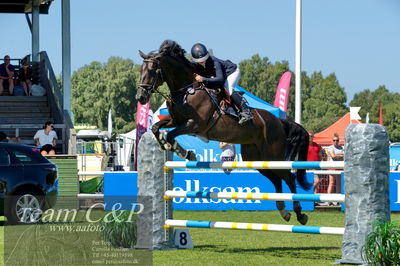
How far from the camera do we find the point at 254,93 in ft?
317

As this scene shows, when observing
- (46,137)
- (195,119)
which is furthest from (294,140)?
(46,137)

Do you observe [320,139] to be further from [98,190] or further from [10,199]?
[10,199]

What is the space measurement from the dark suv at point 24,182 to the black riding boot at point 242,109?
4.37 m

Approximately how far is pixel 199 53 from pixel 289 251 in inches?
112

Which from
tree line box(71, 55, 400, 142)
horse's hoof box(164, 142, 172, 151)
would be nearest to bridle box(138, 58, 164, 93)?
horse's hoof box(164, 142, 172, 151)

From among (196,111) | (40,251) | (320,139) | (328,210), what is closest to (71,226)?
(40,251)

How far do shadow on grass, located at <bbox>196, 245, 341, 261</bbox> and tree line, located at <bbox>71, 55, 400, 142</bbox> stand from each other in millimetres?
76774

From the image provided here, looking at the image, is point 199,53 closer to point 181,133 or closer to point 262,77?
point 181,133

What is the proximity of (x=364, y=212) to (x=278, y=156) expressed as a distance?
3658mm

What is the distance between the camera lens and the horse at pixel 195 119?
412 inches

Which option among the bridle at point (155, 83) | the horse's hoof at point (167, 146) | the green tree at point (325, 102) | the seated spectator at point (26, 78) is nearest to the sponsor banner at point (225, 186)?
the bridle at point (155, 83)

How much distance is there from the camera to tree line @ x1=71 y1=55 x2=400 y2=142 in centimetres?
9119

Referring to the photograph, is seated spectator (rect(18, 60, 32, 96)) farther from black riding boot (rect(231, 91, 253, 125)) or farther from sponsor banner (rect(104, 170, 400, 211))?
black riding boot (rect(231, 91, 253, 125))

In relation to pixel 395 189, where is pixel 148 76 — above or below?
above
